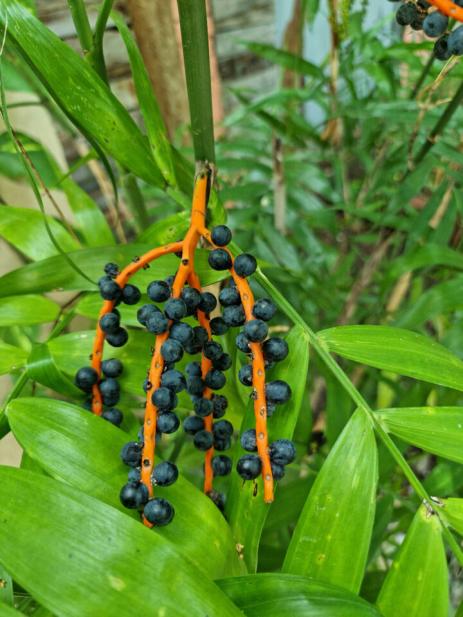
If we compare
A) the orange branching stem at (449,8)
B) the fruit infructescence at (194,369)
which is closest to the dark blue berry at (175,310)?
the fruit infructescence at (194,369)

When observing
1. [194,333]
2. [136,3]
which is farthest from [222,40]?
Result: [194,333]

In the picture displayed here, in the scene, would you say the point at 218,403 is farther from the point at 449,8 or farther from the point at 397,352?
the point at 449,8

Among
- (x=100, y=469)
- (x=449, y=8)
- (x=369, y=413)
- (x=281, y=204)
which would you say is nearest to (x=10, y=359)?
(x=100, y=469)

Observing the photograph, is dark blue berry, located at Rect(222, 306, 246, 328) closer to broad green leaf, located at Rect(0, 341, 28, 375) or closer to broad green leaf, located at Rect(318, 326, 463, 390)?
broad green leaf, located at Rect(318, 326, 463, 390)

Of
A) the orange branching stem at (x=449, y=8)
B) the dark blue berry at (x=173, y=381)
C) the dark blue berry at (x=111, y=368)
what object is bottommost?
the dark blue berry at (x=111, y=368)

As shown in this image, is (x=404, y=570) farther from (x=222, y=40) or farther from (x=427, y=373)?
(x=222, y=40)

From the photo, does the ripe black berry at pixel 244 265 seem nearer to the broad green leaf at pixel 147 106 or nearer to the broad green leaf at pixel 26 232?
the broad green leaf at pixel 147 106
